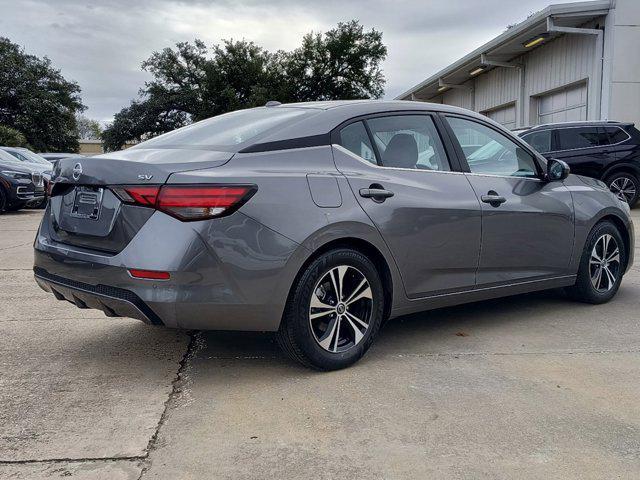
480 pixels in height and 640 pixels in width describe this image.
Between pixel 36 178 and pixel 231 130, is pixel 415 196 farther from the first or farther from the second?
pixel 36 178

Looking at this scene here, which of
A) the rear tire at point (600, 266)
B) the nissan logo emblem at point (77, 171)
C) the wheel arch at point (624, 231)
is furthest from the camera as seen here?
the wheel arch at point (624, 231)

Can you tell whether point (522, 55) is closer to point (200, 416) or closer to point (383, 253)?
point (383, 253)

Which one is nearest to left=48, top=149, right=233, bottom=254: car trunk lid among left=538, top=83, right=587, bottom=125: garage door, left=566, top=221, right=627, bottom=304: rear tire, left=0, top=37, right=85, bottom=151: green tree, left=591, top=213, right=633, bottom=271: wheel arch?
left=566, top=221, right=627, bottom=304: rear tire

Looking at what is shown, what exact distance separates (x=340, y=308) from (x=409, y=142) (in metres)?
1.22

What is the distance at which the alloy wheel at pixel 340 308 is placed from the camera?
3.57 meters

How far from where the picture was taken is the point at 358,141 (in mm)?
3877

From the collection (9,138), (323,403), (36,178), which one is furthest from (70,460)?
(9,138)

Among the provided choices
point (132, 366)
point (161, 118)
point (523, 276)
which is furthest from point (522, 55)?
point (161, 118)

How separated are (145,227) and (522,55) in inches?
729

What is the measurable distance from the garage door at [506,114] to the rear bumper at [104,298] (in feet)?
60.5

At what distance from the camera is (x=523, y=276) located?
183 inches

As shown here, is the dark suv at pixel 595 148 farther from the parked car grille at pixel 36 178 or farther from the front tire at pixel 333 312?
the parked car grille at pixel 36 178

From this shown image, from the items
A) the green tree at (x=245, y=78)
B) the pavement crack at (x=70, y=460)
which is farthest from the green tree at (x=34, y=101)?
the pavement crack at (x=70, y=460)

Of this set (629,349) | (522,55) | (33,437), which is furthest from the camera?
(522,55)
